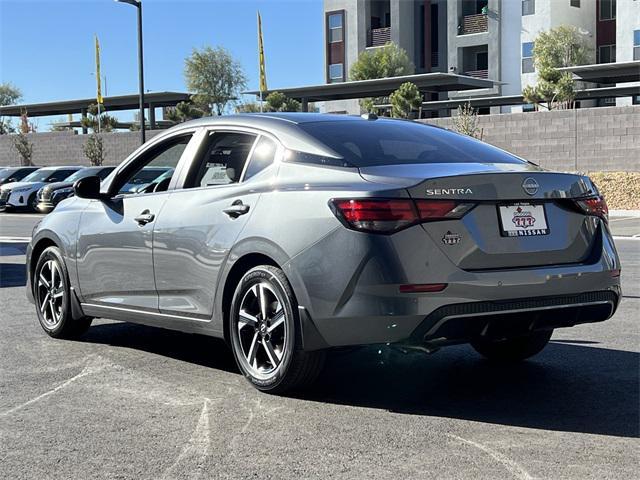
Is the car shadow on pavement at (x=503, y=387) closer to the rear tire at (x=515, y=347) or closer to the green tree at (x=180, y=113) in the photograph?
the rear tire at (x=515, y=347)

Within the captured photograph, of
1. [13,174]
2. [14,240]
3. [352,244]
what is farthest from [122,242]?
[13,174]

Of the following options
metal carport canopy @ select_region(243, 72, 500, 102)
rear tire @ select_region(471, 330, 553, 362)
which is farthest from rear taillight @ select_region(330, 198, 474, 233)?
metal carport canopy @ select_region(243, 72, 500, 102)

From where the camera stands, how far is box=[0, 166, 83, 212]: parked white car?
3159 centimetres

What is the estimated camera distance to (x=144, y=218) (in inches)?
253

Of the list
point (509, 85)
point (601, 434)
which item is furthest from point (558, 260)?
point (509, 85)

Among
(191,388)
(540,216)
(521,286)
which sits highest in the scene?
(540,216)

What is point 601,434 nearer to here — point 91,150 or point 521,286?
point 521,286

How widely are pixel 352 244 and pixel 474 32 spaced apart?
172 feet

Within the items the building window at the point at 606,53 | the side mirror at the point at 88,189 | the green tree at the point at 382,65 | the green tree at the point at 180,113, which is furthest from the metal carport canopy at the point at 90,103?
the side mirror at the point at 88,189

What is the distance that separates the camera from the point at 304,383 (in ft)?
17.6

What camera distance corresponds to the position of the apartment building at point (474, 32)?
171ft

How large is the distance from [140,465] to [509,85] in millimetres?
51795

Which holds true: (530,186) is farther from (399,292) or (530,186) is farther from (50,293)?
(50,293)

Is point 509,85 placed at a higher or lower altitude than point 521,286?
higher
